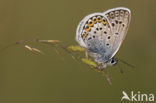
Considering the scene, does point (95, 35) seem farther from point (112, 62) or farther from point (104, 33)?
point (112, 62)

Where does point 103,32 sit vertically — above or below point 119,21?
below

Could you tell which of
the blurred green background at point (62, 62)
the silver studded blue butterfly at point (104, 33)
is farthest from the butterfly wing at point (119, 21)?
the blurred green background at point (62, 62)

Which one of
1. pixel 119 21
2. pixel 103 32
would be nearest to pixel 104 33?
pixel 103 32

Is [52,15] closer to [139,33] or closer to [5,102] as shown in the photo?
[139,33]

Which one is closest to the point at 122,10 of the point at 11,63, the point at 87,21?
the point at 87,21

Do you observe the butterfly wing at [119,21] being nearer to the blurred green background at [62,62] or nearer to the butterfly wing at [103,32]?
the butterfly wing at [103,32]

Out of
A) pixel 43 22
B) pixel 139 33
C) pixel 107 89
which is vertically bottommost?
pixel 107 89
